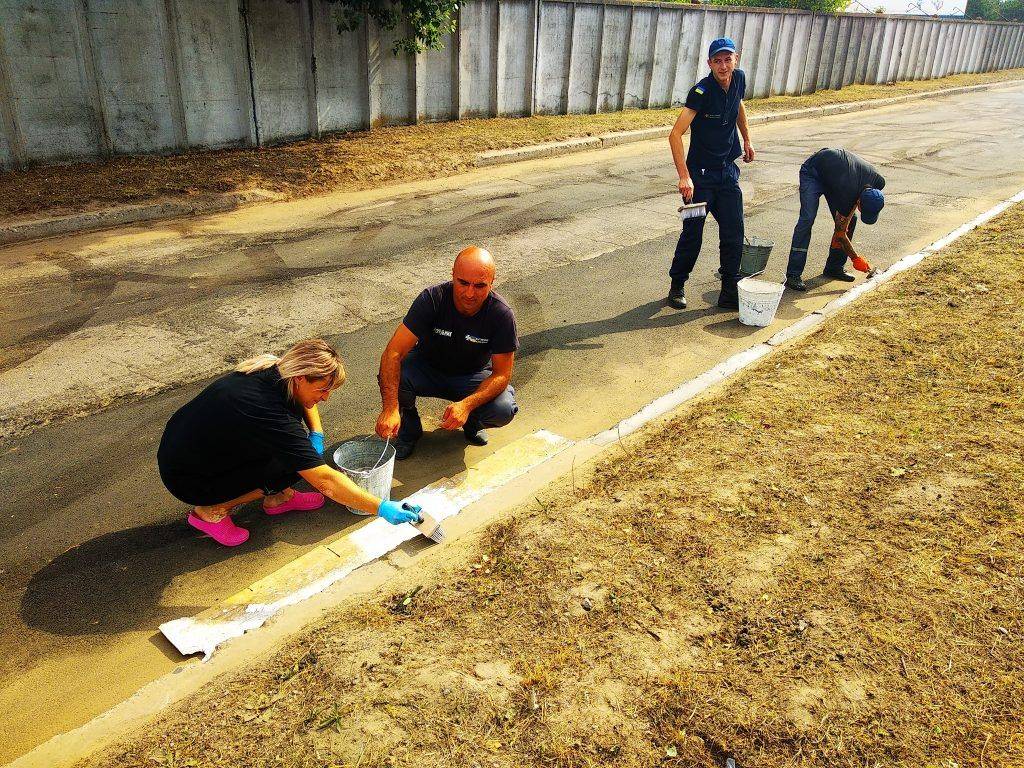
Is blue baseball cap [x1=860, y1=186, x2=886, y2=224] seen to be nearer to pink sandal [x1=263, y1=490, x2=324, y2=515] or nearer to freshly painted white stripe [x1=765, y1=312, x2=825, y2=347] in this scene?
freshly painted white stripe [x1=765, y1=312, x2=825, y2=347]

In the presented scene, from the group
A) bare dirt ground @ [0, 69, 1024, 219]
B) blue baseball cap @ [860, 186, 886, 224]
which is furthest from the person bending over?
bare dirt ground @ [0, 69, 1024, 219]

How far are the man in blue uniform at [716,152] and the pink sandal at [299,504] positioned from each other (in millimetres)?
4293

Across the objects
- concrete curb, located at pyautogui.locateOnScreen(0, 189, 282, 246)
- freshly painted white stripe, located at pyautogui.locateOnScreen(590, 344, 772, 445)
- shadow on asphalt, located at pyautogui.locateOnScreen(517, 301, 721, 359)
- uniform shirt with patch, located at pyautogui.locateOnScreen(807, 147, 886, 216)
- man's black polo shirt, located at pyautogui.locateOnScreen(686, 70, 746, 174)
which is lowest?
shadow on asphalt, located at pyautogui.locateOnScreen(517, 301, 721, 359)

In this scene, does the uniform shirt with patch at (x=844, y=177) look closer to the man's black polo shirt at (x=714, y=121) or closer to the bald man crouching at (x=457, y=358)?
the man's black polo shirt at (x=714, y=121)

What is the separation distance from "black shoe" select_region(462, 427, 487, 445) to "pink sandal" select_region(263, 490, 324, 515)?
114cm

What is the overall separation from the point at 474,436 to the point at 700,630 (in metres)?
2.39

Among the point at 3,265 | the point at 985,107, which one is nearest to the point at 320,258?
the point at 3,265

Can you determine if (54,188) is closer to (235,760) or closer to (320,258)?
(320,258)

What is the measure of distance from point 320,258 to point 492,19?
960 cm

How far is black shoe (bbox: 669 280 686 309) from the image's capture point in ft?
25.1

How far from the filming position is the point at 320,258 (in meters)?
8.61

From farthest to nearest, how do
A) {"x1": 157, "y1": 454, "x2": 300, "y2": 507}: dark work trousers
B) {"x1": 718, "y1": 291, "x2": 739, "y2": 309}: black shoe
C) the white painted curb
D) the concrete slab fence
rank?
the concrete slab fence
{"x1": 718, "y1": 291, "x2": 739, "y2": 309}: black shoe
the white painted curb
{"x1": 157, "y1": 454, "x2": 300, "y2": 507}: dark work trousers

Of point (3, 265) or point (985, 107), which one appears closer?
point (3, 265)

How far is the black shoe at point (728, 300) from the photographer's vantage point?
7.64 meters
